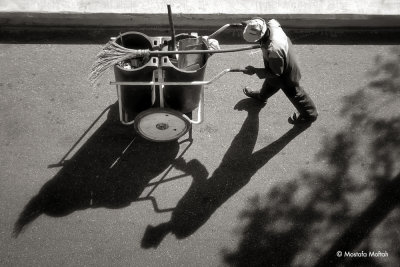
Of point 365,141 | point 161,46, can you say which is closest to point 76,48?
point 161,46

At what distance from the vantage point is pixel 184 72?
3812 millimetres

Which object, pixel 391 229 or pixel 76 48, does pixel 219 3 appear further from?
pixel 391 229

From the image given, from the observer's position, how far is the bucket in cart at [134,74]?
3820 millimetres

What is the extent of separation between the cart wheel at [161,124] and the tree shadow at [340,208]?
1.21 meters

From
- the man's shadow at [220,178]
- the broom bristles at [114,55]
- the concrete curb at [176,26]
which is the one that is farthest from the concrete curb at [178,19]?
the broom bristles at [114,55]

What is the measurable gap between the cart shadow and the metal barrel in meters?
0.74

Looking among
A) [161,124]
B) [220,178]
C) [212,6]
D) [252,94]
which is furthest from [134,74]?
[212,6]

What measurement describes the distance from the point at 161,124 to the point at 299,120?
183 centimetres

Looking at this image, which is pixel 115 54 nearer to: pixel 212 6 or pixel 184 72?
pixel 184 72

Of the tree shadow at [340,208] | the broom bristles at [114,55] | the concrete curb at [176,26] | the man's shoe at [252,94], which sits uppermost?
the broom bristles at [114,55]

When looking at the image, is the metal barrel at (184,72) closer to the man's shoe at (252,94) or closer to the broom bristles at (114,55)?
the broom bristles at (114,55)

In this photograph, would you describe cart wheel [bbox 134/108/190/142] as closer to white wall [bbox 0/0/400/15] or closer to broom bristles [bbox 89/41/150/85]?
broom bristles [bbox 89/41/150/85]

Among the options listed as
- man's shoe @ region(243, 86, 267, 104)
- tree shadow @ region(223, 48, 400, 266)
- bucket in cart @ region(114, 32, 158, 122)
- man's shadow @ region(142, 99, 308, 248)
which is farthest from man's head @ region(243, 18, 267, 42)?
tree shadow @ region(223, 48, 400, 266)

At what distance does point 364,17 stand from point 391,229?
3005 mm
